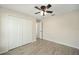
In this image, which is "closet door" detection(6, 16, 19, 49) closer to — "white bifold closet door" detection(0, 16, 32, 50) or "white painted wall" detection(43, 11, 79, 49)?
"white bifold closet door" detection(0, 16, 32, 50)

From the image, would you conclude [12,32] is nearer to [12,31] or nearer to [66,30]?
[12,31]

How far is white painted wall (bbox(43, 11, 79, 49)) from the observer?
3.07 m

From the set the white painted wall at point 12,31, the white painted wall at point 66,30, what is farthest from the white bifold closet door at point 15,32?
the white painted wall at point 66,30

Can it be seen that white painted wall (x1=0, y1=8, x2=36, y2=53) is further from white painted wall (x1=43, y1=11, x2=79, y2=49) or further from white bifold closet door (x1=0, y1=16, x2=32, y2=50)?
white painted wall (x1=43, y1=11, x2=79, y2=49)

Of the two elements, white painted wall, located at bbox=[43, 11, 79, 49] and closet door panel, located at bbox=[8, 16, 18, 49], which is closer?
closet door panel, located at bbox=[8, 16, 18, 49]

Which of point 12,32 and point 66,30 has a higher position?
point 12,32

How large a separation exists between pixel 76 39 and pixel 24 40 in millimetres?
2160

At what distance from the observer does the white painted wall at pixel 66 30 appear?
3.07m

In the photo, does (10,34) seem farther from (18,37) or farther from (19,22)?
(19,22)

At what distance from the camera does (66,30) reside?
3.81m

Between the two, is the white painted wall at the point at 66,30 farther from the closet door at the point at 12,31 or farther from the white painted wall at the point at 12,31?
the closet door at the point at 12,31

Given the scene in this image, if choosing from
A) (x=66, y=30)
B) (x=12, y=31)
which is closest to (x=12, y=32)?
(x=12, y=31)

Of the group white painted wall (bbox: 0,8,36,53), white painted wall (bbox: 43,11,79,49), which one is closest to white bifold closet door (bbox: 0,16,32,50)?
white painted wall (bbox: 0,8,36,53)
